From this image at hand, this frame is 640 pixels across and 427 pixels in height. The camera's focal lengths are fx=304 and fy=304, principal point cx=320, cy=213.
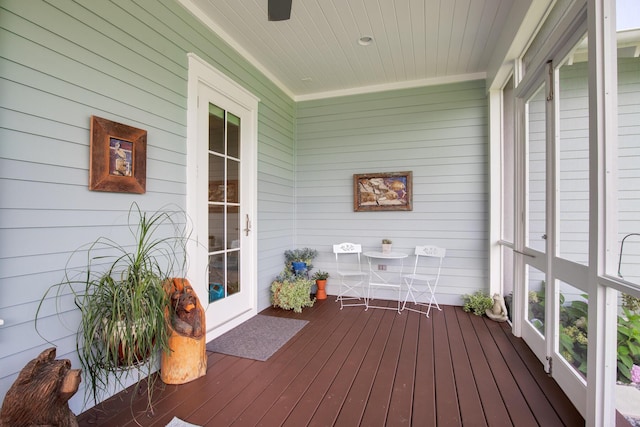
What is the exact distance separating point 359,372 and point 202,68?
304 cm

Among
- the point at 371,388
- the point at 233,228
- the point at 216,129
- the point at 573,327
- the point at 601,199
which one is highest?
the point at 216,129

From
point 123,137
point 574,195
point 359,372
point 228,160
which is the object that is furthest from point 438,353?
point 123,137

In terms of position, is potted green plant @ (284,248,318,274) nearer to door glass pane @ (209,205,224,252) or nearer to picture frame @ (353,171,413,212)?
picture frame @ (353,171,413,212)

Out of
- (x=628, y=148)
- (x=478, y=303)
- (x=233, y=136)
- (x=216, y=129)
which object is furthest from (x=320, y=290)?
(x=628, y=148)

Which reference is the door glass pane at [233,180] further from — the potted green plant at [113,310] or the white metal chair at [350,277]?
the white metal chair at [350,277]

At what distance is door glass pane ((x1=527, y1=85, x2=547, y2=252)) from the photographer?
2.52 meters

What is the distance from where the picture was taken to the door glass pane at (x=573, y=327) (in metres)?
1.88

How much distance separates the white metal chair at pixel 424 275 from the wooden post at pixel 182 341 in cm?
273

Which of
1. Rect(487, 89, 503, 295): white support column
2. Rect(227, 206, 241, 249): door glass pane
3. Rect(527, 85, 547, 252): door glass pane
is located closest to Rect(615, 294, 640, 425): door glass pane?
Rect(527, 85, 547, 252): door glass pane

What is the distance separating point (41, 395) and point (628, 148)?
2945 millimetres

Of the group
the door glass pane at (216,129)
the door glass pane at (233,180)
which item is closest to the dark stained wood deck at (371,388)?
the door glass pane at (233,180)

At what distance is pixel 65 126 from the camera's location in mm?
1796

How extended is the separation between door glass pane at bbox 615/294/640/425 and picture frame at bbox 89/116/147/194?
9.73 feet

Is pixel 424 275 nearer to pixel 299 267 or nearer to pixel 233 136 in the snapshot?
pixel 299 267
